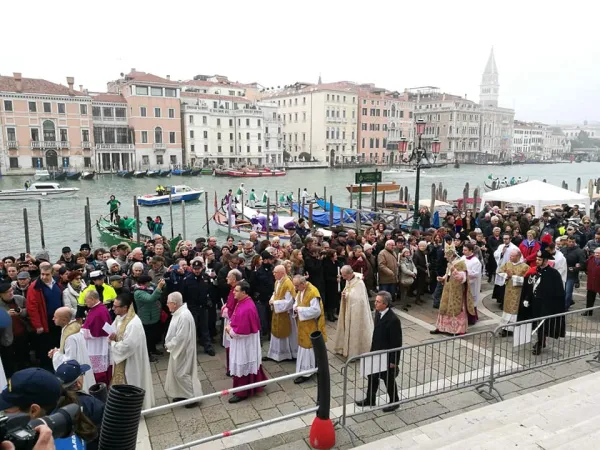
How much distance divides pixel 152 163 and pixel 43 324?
5924 cm

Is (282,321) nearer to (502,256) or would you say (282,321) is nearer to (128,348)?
(128,348)

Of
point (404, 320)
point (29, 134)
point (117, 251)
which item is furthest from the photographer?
point (29, 134)

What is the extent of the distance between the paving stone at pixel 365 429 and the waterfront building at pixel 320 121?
245 feet

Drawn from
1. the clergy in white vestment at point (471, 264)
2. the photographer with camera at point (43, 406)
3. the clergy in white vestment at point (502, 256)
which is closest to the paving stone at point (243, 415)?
the photographer with camera at point (43, 406)

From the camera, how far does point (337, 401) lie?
5086mm

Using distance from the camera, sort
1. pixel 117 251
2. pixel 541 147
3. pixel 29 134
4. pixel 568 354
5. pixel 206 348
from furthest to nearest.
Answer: pixel 541 147
pixel 29 134
pixel 117 251
pixel 206 348
pixel 568 354

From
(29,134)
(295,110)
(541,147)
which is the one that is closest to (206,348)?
(29,134)

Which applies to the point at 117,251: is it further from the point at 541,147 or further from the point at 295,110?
the point at 541,147

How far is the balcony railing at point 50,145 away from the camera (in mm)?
54156

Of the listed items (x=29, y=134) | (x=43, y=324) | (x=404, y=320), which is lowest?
(x=404, y=320)

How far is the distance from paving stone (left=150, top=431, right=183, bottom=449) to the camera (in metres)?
2.43

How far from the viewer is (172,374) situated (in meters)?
5.09

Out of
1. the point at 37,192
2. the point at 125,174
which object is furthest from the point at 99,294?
the point at 125,174

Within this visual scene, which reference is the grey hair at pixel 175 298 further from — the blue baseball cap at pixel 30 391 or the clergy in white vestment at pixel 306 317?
the blue baseball cap at pixel 30 391
